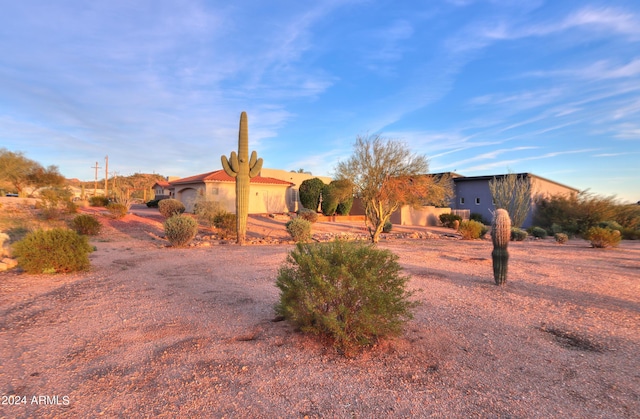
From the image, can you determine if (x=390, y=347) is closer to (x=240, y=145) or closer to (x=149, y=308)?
(x=149, y=308)

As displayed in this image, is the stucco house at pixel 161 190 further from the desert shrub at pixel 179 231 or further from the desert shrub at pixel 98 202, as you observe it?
the desert shrub at pixel 179 231

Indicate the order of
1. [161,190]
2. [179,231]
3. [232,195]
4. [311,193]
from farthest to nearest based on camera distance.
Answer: [161,190], [311,193], [232,195], [179,231]

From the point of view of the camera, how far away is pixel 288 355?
4.06m

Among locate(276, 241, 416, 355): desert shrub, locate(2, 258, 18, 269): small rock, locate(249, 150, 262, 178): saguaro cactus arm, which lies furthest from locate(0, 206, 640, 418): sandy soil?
locate(249, 150, 262, 178): saguaro cactus arm

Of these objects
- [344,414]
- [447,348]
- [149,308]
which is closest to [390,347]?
[447,348]

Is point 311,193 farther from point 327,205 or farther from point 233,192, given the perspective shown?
point 233,192

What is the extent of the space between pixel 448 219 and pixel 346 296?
83.5 feet

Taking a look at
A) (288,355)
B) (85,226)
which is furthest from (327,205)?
(288,355)

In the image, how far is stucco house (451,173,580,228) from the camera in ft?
97.7

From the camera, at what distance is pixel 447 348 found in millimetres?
4332

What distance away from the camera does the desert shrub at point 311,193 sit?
30.9m

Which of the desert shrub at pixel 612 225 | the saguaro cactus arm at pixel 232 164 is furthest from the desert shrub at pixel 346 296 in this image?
the desert shrub at pixel 612 225

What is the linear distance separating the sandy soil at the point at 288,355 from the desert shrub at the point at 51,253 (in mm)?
480

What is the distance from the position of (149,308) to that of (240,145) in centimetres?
1157
